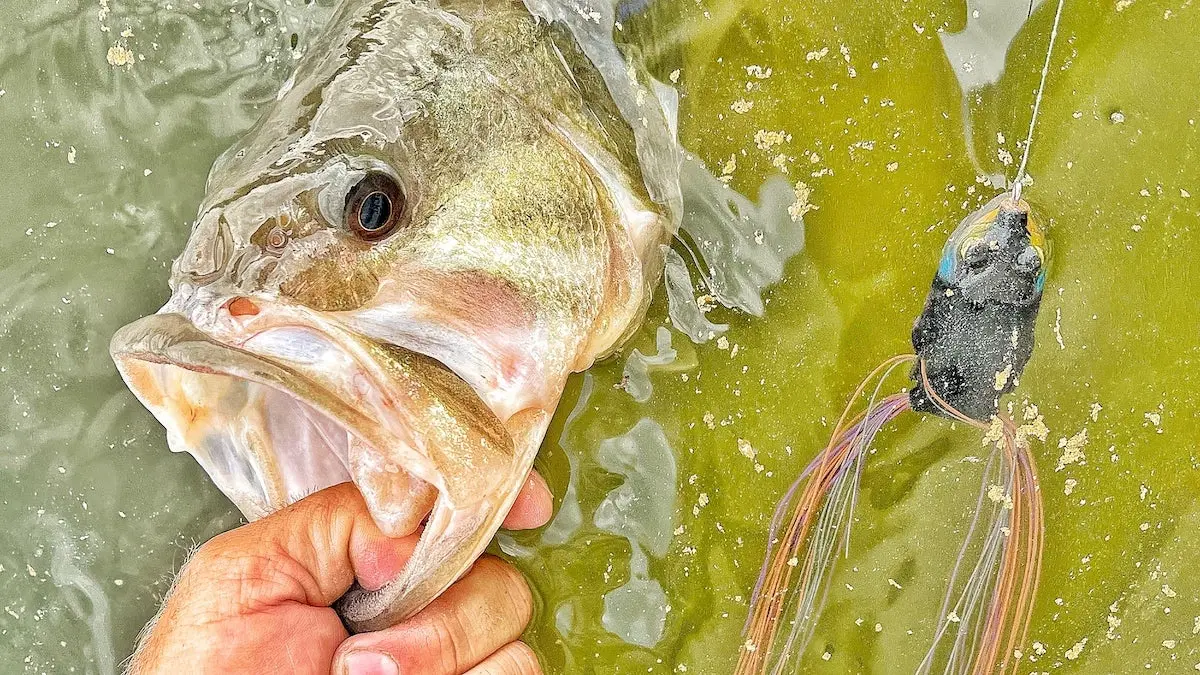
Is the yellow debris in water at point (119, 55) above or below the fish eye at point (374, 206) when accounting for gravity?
below

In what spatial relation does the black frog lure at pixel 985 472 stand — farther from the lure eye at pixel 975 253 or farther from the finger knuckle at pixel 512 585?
the finger knuckle at pixel 512 585

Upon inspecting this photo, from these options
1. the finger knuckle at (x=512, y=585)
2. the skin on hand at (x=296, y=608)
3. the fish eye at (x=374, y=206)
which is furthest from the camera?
the finger knuckle at (x=512, y=585)

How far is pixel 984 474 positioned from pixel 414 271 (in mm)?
1596

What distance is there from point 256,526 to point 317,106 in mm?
970

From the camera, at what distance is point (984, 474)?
86.0 inches

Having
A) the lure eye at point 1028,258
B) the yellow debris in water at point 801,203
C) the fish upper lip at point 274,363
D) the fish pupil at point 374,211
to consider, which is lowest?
the fish upper lip at point 274,363

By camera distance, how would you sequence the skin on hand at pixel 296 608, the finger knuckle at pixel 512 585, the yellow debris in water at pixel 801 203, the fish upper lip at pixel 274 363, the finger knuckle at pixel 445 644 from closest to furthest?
the fish upper lip at pixel 274 363, the skin on hand at pixel 296 608, the finger knuckle at pixel 445 644, the yellow debris in water at pixel 801 203, the finger knuckle at pixel 512 585

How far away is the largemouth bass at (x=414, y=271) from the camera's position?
1474 mm

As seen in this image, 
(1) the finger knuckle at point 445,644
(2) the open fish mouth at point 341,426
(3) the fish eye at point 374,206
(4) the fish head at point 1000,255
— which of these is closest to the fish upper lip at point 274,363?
(2) the open fish mouth at point 341,426

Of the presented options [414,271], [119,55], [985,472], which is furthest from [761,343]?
[119,55]

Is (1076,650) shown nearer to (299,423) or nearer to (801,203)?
(801,203)

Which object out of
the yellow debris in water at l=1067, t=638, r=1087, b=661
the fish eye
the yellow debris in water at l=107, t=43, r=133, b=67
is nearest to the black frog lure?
the yellow debris in water at l=1067, t=638, r=1087, b=661

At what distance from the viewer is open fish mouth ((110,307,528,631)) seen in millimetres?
1435

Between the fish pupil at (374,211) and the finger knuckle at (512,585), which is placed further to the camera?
the finger knuckle at (512,585)
